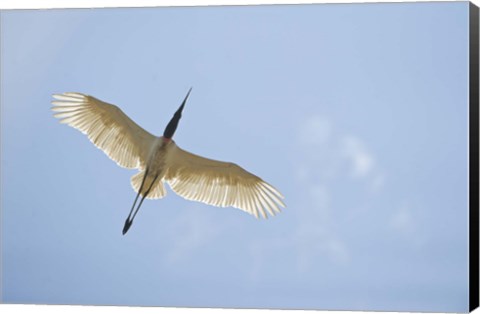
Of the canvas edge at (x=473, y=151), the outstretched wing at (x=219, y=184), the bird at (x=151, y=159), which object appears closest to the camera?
the canvas edge at (x=473, y=151)

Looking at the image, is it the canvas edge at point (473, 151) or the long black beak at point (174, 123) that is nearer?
the canvas edge at point (473, 151)

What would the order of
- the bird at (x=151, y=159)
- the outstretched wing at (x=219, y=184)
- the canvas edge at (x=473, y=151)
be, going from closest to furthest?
the canvas edge at (x=473, y=151) → the outstretched wing at (x=219, y=184) → the bird at (x=151, y=159)

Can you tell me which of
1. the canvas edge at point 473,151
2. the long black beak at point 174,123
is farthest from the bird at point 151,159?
the canvas edge at point 473,151

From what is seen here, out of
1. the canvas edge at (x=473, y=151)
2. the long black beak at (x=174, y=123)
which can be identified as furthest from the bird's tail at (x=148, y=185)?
the canvas edge at (x=473, y=151)

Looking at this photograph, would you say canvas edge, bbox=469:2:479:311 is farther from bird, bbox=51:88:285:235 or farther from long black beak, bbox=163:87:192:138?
long black beak, bbox=163:87:192:138

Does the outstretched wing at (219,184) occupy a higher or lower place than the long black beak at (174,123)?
lower

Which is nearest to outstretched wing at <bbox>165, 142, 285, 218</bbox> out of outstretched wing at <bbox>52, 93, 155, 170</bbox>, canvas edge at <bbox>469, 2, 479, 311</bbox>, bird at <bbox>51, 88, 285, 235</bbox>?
bird at <bbox>51, 88, 285, 235</bbox>

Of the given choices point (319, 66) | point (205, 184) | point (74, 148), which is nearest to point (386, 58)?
point (319, 66)

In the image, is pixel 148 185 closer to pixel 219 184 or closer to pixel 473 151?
pixel 219 184

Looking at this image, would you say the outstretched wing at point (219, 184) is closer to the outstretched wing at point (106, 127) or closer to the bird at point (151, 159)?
the bird at point (151, 159)

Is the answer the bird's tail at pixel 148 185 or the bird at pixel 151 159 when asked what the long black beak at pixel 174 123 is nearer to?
the bird at pixel 151 159
